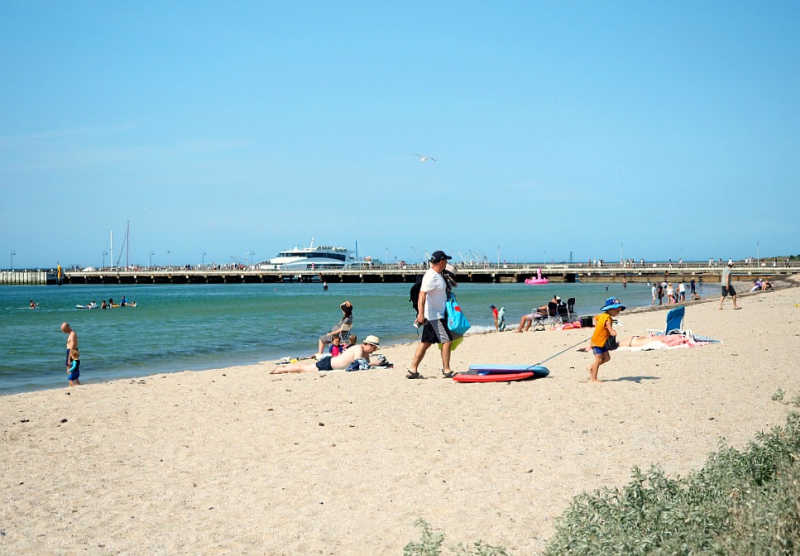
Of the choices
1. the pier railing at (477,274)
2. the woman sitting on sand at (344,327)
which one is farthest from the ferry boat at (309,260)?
the woman sitting on sand at (344,327)

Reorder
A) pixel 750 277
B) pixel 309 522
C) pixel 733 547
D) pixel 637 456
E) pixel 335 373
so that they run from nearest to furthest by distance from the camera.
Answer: pixel 733 547
pixel 309 522
pixel 637 456
pixel 335 373
pixel 750 277

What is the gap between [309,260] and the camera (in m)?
112

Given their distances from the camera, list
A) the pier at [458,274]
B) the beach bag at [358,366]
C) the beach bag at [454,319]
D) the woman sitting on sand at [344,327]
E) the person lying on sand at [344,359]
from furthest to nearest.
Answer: the pier at [458,274] < the woman sitting on sand at [344,327] < the person lying on sand at [344,359] < the beach bag at [358,366] < the beach bag at [454,319]

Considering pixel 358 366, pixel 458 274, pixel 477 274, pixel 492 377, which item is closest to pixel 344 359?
pixel 358 366

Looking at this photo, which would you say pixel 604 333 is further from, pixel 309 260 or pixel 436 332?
pixel 309 260

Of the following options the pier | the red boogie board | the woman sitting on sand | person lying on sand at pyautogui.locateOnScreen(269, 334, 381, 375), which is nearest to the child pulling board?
the red boogie board

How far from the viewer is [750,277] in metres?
66.2

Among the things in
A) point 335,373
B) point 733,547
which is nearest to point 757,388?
point 335,373

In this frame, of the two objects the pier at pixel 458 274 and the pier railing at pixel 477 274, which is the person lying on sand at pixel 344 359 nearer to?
the pier at pixel 458 274

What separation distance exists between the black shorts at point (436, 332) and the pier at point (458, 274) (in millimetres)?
63961

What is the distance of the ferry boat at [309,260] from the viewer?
367ft

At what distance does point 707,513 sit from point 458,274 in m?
91.3

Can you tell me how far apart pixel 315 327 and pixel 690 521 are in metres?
25.4

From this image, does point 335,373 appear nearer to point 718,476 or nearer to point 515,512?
point 515,512
